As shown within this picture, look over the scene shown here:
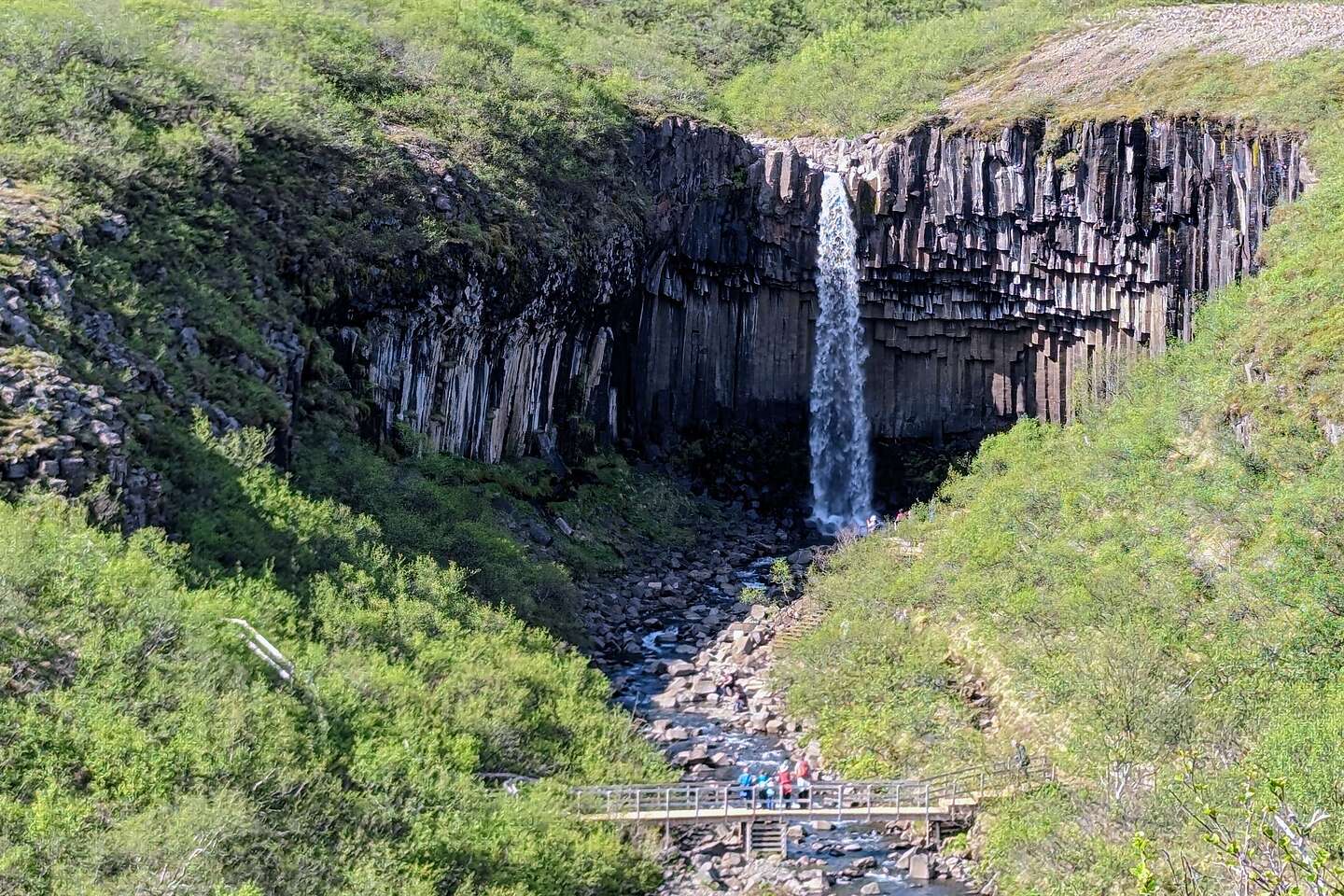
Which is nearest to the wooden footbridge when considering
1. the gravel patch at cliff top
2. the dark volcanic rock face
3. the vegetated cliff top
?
the dark volcanic rock face

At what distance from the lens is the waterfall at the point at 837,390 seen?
1839 inches

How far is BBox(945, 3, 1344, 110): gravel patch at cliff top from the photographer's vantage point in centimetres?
4581

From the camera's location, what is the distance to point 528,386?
138 feet

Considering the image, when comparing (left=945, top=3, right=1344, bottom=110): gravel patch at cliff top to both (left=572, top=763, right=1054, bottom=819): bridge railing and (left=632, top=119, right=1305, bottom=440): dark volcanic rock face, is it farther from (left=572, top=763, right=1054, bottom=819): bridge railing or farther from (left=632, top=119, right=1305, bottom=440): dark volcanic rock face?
(left=572, top=763, right=1054, bottom=819): bridge railing

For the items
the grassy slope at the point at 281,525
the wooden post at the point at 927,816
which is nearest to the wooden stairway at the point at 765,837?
the grassy slope at the point at 281,525

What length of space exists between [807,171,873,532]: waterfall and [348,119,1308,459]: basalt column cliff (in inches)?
17.0

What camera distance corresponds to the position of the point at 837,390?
48375mm

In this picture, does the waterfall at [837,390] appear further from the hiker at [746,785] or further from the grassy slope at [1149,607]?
the hiker at [746,785]

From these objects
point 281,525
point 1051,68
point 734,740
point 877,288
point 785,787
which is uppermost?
point 1051,68

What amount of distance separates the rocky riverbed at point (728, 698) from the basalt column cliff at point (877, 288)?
20.7ft

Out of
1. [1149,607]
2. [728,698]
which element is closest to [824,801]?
[728,698]

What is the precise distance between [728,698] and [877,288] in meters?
20.4

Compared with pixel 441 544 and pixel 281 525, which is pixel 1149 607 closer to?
pixel 441 544

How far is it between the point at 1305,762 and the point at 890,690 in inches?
366
